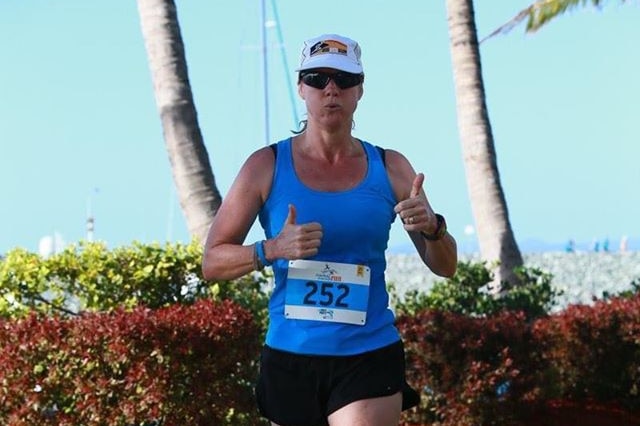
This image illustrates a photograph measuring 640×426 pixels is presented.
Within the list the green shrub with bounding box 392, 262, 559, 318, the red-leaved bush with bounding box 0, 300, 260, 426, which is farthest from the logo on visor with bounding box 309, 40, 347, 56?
the green shrub with bounding box 392, 262, 559, 318

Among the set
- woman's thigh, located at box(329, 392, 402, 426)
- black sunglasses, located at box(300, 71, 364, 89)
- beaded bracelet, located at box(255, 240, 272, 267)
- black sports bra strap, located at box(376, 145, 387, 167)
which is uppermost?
black sunglasses, located at box(300, 71, 364, 89)

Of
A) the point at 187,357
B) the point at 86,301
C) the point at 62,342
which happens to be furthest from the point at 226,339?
the point at 86,301

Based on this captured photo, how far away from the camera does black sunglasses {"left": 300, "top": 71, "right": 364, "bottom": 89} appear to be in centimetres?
463

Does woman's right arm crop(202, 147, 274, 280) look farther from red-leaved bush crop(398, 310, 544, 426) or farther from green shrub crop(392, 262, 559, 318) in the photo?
green shrub crop(392, 262, 559, 318)

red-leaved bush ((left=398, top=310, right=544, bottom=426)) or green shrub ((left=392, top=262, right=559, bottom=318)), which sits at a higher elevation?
green shrub ((left=392, top=262, right=559, bottom=318))

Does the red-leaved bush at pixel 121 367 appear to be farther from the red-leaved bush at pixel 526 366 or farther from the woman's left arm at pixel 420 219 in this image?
the woman's left arm at pixel 420 219

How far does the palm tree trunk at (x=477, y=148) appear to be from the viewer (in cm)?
1273

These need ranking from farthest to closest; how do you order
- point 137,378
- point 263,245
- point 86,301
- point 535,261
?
1. point 535,261
2. point 86,301
3. point 137,378
4. point 263,245

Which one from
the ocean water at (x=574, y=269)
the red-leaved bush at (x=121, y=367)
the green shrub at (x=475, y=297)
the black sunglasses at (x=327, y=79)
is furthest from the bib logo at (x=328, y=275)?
the ocean water at (x=574, y=269)

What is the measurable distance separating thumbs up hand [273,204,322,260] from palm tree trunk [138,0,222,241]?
5.38 metres

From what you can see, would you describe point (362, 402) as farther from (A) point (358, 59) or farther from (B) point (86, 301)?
(B) point (86, 301)

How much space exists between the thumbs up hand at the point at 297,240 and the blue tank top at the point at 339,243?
14cm

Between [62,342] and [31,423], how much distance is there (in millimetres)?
526

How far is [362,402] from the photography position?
4555mm
